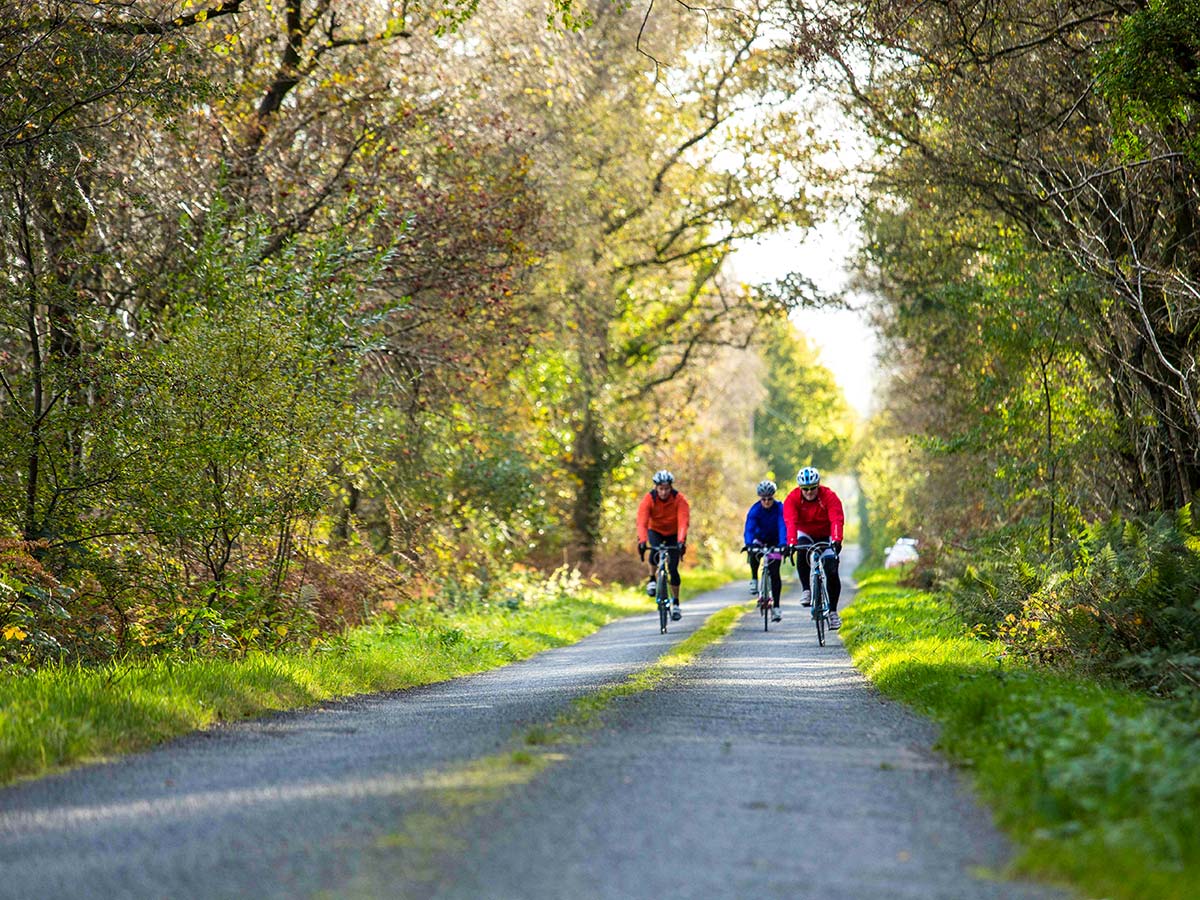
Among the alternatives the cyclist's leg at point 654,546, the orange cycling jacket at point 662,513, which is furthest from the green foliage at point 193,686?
the orange cycling jacket at point 662,513

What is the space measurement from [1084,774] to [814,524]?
12094mm

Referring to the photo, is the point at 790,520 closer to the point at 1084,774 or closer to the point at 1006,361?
the point at 1006,361

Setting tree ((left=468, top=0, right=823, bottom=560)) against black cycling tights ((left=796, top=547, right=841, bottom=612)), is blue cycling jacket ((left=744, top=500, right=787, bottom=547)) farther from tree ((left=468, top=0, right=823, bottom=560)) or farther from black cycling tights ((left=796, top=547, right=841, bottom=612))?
tree ((left=468, top=0, right=823, bottom=560))

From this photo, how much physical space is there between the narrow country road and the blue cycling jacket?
30.4 ft

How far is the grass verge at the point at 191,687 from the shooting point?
7.72 meters

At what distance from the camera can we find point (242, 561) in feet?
46.0

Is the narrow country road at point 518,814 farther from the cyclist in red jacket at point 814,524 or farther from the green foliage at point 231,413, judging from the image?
the cyclist in red jacket at point 814,524

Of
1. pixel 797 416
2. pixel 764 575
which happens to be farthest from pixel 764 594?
pixel 797 416

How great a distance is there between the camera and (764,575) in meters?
19.2

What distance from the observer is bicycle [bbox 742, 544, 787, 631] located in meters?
18.9

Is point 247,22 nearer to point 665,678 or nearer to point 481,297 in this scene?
point 481,297

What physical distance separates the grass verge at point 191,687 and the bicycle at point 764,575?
141 inches

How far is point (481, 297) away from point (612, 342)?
1453 centimetres

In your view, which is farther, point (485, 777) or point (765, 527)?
point (765, 527)
